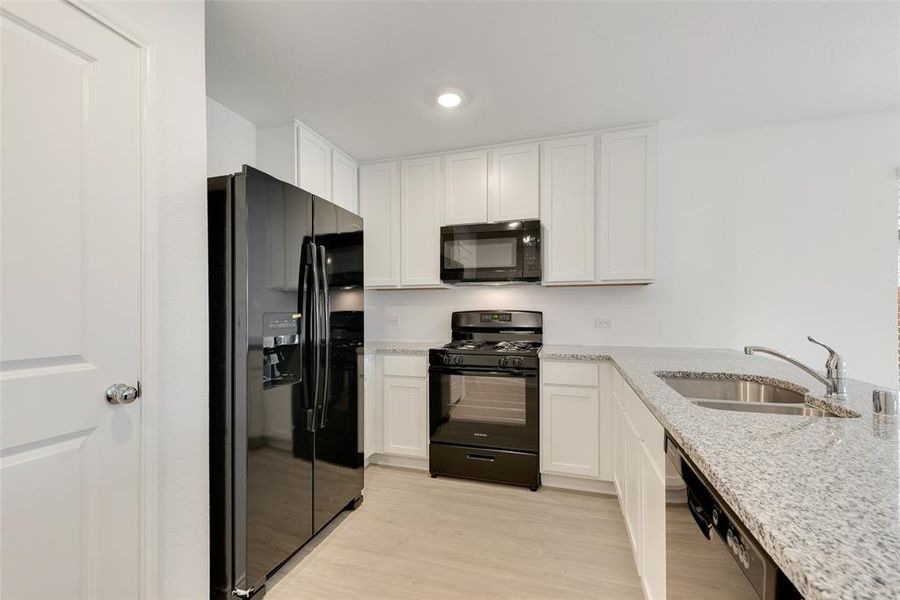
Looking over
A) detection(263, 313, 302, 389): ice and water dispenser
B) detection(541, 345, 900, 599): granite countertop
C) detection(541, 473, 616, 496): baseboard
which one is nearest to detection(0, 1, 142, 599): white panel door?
detection(263, 313, 302, 389): ice and water dispenser

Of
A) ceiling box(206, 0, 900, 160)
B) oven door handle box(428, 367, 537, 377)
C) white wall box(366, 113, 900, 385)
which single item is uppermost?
ceiling box(206, 0, 900, 160)

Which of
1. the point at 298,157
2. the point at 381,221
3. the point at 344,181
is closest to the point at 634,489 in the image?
the point at 381,221

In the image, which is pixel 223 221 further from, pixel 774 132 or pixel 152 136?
pixel 774 132

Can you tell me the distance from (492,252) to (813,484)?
237 cm

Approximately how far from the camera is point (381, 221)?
3.28 meters

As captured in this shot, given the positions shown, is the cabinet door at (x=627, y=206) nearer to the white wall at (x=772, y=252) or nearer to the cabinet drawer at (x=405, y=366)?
the white wall at (x=772, y=252)

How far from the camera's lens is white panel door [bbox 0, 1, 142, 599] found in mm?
1021

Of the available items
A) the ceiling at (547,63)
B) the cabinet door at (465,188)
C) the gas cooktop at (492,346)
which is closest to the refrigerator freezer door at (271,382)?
the ceiling at (547,63)

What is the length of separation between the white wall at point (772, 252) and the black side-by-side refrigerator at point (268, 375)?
1.88m

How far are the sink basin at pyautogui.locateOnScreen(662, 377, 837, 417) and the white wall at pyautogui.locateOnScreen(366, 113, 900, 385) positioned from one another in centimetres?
119

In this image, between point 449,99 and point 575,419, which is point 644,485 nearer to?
point 575,419

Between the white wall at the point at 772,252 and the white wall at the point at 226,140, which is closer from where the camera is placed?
the white wall at the point at 226,140

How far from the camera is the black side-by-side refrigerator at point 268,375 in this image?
5.12ft

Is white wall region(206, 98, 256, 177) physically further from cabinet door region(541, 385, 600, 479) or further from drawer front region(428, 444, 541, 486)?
cabinet door region(541, 385, 600, 479)
